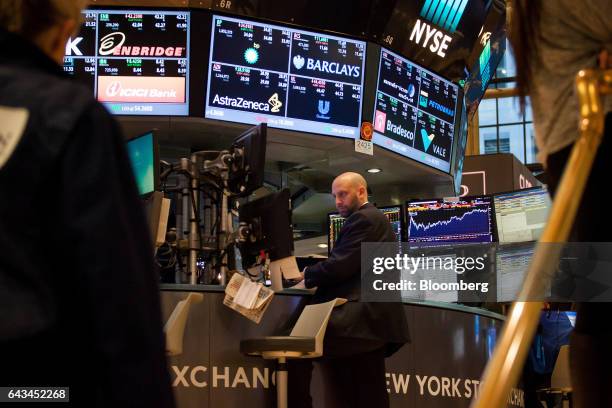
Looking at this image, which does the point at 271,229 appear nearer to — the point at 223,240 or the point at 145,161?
the point at 223,240

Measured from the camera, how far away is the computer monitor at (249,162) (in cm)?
542

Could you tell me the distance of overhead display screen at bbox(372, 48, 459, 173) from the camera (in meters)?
8.07

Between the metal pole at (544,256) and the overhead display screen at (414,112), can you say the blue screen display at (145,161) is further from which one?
the metal pole at (544,256)

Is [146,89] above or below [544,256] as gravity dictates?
above

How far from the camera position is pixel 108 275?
1123 mm

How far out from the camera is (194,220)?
217 inches

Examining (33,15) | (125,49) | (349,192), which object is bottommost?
(33,15)

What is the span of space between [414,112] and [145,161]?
3803 millimetres

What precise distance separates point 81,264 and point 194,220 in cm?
440

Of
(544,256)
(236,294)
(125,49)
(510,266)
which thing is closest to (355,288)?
(236,294)

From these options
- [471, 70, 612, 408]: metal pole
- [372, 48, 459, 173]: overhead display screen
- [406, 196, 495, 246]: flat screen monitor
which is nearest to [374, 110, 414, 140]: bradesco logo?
[372, 48, 459, 173]: overhead display screen

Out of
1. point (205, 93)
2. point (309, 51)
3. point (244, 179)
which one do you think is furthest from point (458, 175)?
point (244, 179)

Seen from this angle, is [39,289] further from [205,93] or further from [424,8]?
[424,8]

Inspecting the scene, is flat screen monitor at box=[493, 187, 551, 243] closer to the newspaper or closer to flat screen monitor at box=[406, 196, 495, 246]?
flat screen monitor at box=[406, 196, 495, 246]
